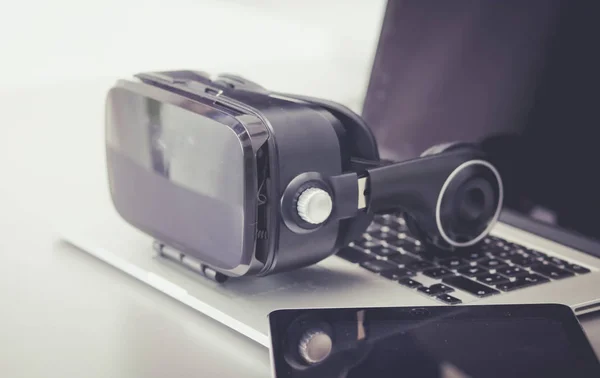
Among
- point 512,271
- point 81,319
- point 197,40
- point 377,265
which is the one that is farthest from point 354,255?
point 197,40

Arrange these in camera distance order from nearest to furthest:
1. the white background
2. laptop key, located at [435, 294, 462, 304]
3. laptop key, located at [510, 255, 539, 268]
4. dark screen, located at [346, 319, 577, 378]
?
dark screen, located at [346, 319, 577, 378] < laptop key, located at [435, 294, 462, 304] < laptop key, located at [510, 255, 539, 268] < the white background

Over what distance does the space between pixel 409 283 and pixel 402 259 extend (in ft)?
0.21

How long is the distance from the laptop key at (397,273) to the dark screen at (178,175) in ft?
0.48

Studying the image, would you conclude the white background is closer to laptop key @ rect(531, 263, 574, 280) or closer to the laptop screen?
the laptop screen

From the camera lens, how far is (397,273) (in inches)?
26.5

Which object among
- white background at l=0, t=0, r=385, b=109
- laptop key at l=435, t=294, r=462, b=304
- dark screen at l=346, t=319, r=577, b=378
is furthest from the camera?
white background at l=0, t=0, r=385, b=109

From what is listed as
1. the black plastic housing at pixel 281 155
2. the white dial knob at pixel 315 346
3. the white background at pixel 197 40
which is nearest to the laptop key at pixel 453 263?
the black plastic housing at pixel 281 155

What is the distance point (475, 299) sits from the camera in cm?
62

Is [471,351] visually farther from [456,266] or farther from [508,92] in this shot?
[508,92]

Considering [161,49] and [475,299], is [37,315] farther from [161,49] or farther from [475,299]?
[161,49]

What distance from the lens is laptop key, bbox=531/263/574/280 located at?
2.26 ft

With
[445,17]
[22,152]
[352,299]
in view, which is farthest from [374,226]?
[22,152]

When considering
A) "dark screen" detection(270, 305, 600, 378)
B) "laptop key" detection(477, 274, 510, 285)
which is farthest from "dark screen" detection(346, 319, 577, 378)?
"laptop key" detection(477, 274, 510, 285)

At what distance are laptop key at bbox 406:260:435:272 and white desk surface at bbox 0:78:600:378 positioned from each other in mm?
137
